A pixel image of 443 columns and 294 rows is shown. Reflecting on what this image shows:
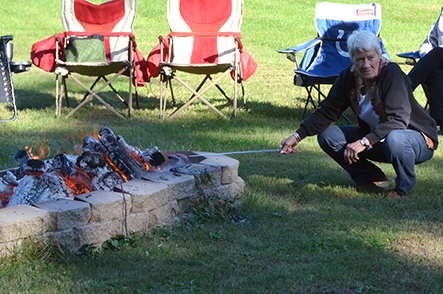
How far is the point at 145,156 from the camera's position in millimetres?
3162

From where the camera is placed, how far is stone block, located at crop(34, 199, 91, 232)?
7.52 ft

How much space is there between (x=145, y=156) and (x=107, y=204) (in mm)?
747

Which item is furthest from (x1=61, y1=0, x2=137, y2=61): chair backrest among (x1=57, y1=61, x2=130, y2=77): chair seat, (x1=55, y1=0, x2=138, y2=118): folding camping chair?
(x1=57, y1=61, x2=130, y2=77): chair seat

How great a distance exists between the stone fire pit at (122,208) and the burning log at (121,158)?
104mm

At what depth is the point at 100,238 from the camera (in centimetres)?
247

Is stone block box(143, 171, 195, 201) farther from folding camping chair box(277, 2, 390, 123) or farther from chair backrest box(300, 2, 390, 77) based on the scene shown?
chair backrest box(300, 2, 390, 77)

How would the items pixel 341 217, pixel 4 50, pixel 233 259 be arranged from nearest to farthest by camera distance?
pixel 233 259 < pixel 341 217 < pixel 4 50

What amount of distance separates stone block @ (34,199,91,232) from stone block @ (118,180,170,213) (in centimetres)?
26

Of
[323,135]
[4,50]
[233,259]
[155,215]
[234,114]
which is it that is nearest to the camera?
[233,259]

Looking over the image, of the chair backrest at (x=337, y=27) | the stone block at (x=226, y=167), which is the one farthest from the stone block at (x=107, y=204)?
the chair backrest at (x=337, y=27)

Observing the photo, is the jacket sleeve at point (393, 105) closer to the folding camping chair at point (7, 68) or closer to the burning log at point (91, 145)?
the burning log at point (91, 145)

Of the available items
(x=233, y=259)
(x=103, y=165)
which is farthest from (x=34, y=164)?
(x=233, y=259)

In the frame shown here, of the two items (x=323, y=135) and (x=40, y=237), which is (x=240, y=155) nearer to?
(x=323, y=135)

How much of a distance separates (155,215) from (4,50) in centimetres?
218
